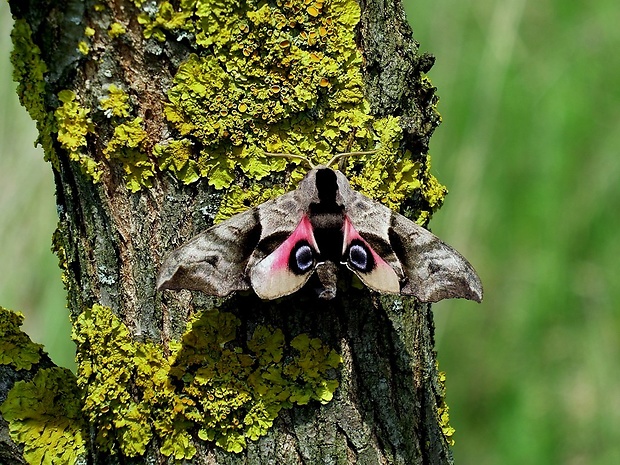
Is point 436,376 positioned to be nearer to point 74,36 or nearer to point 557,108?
point 74,36

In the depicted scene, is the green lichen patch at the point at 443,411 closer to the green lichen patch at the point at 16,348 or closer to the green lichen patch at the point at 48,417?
the green lichen patch at the point at 48,417

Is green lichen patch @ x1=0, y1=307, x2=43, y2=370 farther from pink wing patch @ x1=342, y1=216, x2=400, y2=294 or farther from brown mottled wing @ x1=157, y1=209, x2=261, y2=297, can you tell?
pink wing patch @ x1=342, y1=216, x2=400, y2=294

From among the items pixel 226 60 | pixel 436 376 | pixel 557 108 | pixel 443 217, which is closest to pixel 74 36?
pixel 226 60

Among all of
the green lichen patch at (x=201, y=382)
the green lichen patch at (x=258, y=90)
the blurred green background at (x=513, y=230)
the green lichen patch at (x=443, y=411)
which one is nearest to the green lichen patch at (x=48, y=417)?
the green lichen patch at (x=201, y=382)

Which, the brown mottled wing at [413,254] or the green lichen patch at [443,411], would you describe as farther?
the green lichen patch at [443,411]

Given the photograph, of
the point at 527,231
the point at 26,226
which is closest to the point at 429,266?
the point at 26,226

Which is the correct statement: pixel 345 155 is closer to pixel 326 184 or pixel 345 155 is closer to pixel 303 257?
pixel 326 184

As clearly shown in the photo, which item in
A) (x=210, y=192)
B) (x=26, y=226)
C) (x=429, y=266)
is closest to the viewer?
(x=210, y=192)
